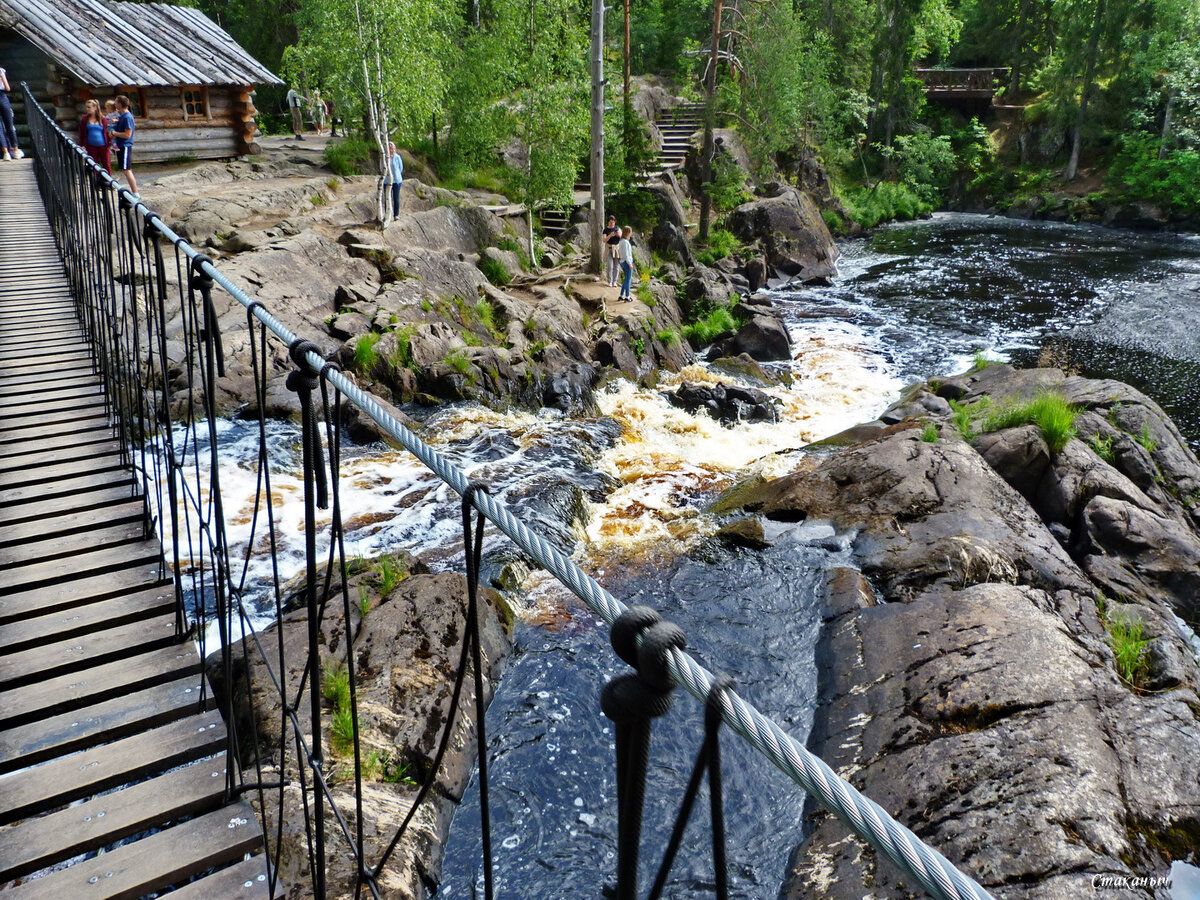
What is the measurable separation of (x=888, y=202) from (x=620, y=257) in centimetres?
2687

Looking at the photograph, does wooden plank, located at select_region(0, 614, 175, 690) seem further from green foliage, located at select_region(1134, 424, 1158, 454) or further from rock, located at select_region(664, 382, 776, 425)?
green foliage, located at select_region(1134, 424, 1158, 454)

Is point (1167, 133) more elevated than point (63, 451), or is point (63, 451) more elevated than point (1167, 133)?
point (1167, 133)

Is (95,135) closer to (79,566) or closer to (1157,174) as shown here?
(79,566)

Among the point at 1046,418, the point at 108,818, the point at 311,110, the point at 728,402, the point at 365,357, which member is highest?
the point at 311,110

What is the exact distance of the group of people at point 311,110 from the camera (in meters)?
30.3

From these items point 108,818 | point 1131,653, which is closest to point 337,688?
point 108,818


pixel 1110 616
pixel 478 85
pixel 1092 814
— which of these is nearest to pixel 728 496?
pixel 1110 616

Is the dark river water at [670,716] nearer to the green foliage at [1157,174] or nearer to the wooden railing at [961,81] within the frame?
the green foliage at [1157,174]

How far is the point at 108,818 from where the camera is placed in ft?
10.4

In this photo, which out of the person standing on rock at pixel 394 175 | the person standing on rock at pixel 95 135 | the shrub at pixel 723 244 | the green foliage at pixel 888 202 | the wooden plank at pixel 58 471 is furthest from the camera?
the green foliage at pixel 888 202

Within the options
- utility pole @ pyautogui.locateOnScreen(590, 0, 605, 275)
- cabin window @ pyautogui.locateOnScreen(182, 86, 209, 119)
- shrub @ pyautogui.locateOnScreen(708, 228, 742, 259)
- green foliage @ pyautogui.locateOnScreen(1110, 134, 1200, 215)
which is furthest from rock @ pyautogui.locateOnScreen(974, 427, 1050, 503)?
green foliage @ pyautogui.locateOnScreen(1110, 134, 1200, 215)

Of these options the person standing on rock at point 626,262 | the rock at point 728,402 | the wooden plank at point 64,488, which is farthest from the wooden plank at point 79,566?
the person standing on rock at point 626,262

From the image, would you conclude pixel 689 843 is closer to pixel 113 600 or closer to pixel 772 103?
pixel 113 600

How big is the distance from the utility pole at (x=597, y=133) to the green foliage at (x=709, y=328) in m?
3.01
